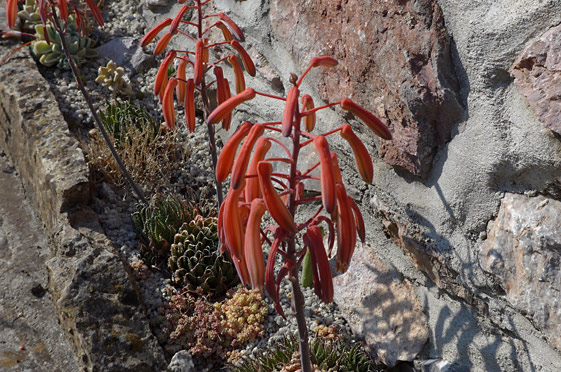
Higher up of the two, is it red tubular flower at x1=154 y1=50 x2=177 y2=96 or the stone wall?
red tubular flower at x1=154 y1=50 x2=177 y2=96

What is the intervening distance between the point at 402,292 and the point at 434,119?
0.81 m

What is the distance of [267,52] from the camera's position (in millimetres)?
2691

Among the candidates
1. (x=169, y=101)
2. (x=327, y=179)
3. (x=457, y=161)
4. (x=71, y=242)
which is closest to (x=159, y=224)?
(x=71, y=242)

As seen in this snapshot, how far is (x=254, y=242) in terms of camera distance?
4.64ft

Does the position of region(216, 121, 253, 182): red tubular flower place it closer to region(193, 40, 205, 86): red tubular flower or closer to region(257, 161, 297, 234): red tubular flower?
region(257, 161, 297, 234): red tubular flower

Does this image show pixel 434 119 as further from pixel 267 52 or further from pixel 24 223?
pixel 24 223

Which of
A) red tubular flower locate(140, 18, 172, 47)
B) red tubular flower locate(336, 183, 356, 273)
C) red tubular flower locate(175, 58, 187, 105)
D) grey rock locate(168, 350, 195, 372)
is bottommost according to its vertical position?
grey rock locate(168, 350, 195, 372)

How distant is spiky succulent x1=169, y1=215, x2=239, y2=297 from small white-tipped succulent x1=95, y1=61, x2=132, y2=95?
4.32 ft

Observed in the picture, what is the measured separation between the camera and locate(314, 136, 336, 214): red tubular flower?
1.30m

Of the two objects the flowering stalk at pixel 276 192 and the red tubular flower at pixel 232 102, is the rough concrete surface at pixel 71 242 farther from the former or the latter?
the red tubular flower at pixel 232 102

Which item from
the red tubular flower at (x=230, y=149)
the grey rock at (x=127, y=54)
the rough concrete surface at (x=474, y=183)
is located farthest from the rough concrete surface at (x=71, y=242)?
the red tubular flower at (x=230, y=149)

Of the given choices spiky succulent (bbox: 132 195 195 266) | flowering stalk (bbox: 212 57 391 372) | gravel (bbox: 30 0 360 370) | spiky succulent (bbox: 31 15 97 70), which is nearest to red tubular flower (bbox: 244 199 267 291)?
flowering stalk (bbox: 212 57 391 372)

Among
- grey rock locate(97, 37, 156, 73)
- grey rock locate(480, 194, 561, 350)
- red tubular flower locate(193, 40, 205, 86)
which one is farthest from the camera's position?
grey rock locate(97, 37, 156, 73)

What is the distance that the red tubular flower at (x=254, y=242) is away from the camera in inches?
55.5
